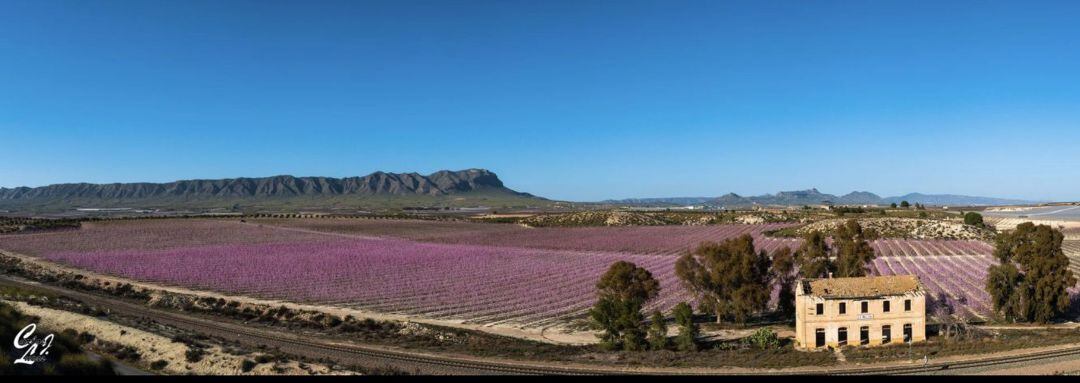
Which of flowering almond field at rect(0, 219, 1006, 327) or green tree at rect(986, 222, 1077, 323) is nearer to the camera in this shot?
green tree at rect(986, 222, 1077, 323)

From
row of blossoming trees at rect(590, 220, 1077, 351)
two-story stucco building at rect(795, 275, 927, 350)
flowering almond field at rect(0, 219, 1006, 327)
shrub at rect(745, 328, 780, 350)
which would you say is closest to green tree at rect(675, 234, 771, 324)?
row of blossoming trees at rect(590, 220, 1077, 351)

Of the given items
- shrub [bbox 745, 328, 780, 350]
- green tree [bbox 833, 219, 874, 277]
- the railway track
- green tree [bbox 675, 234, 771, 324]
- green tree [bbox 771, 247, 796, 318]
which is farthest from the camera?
green tree [bbox 833, 219, 874, 277]

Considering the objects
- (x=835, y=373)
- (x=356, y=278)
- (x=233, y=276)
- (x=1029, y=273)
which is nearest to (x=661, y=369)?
(x=835, y=373)

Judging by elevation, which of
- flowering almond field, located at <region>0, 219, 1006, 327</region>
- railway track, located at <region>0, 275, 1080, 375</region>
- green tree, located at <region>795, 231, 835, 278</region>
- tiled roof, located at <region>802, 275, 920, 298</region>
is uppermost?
green tree, located at <region>795, 231, 835, 278</region>

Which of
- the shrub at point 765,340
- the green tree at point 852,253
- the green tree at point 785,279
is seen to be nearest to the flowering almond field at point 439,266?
the green tree at point 852,253

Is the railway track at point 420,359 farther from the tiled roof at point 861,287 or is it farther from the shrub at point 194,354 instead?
the tiled roof at point 861,287

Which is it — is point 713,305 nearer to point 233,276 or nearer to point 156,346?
point 156,346

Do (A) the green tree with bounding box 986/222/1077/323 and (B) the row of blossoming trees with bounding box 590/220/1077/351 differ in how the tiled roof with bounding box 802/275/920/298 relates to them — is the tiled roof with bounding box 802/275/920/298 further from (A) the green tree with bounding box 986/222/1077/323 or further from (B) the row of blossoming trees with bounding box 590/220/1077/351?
(A) the green tree with bounding box 986/222/1077/323

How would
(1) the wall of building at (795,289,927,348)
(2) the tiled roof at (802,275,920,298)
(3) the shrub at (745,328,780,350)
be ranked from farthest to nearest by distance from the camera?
(2) the tiled roof at (802,275,920,298), (1) the wall of building at (795,289,927,348), (3) the shrub at (745,328,780,350)
